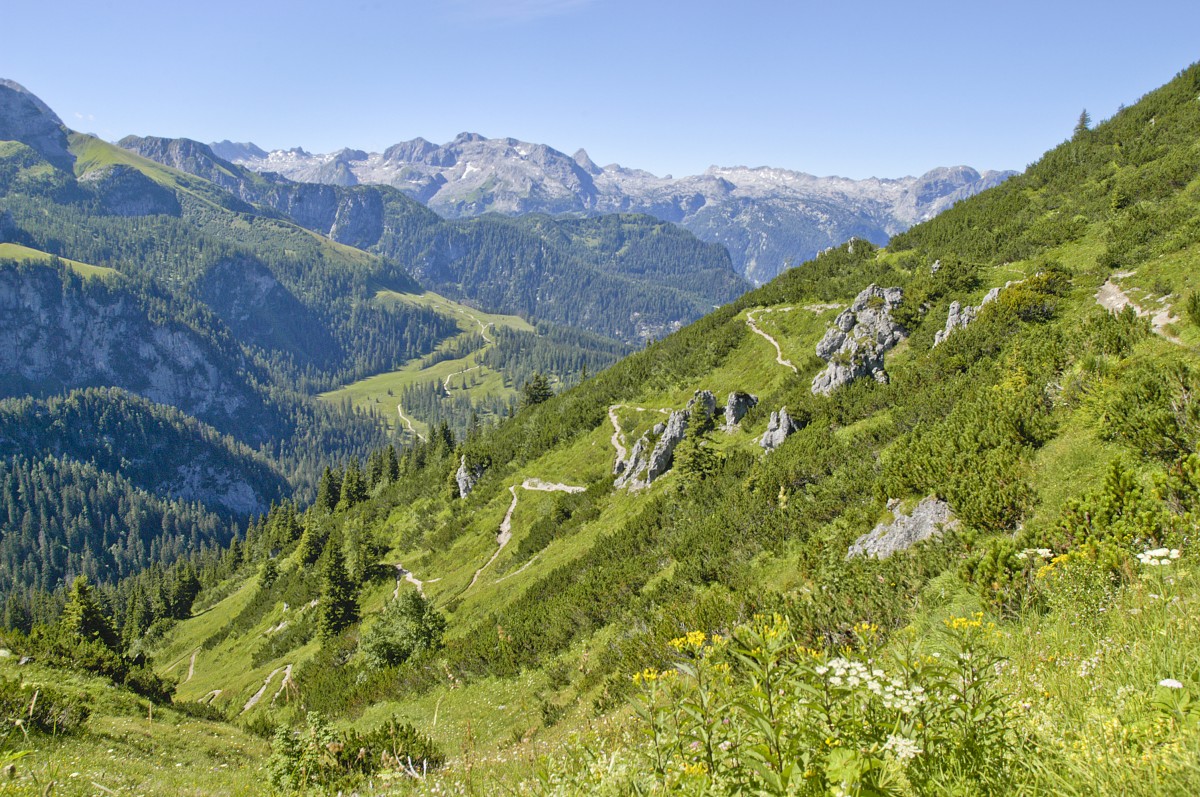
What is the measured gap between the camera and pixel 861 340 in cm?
3369

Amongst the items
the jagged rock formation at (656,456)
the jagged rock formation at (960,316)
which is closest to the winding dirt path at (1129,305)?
the jagged rock formation at (960,316)

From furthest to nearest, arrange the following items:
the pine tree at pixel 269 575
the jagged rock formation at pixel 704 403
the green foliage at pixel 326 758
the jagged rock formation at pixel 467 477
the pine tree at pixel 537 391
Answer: the pine tree at pixel 537 391
the pine tree at pixel 269 575
the jagged rock formation at pixel 467 477
the jagged rock formation at pixel 704 403
the green foliage at pixel 326 758

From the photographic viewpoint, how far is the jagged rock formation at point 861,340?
3144cm

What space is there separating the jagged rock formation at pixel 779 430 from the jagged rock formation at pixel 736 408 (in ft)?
18.2

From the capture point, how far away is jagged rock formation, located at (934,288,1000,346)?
2884 cm

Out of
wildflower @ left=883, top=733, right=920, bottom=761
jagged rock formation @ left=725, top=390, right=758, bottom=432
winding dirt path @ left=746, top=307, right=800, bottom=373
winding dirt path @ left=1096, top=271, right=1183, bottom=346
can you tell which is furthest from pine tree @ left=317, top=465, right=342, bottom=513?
wildflower @ left=883, top=733, right=920, bottom=761

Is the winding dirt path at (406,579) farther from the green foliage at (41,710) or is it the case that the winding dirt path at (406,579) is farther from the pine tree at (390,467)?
the pine tree at (390,467)

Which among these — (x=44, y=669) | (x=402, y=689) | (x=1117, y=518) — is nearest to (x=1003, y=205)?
(x=1117, y=518)

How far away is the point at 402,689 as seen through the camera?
26000 mm

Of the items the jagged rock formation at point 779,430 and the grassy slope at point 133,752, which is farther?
the jagged rock formation at point 779,430

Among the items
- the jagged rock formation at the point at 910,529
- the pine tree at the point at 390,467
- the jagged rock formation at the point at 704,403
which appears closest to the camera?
the jagged rock formation at the point at 910,529

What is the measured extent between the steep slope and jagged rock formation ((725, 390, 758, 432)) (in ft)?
0.88

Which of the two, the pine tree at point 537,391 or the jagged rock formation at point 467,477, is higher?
the pine tree at point 537,391

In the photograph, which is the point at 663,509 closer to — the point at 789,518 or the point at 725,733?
the point at 789,518
